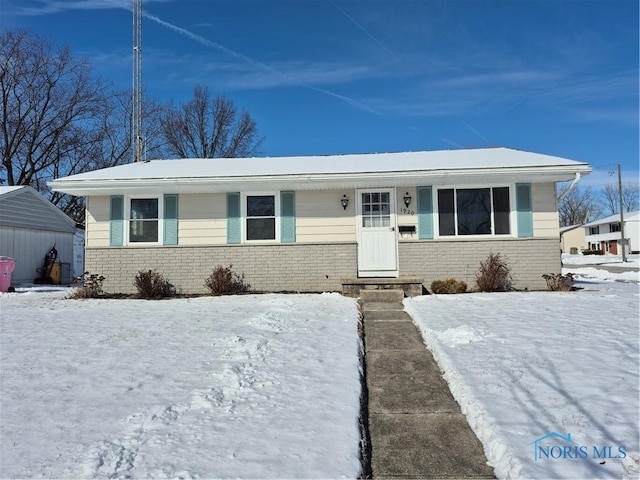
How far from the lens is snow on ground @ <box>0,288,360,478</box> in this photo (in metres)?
3.00

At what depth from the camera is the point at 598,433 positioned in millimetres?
3359

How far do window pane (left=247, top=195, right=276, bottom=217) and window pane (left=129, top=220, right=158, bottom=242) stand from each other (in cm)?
251

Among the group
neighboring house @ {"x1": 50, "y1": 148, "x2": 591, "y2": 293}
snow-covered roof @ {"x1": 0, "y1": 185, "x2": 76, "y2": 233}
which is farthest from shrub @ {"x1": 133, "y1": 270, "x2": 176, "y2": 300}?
snow-covered roof @ {"x1": 0, "y1": 185, "x2": 76, "y2": 233}

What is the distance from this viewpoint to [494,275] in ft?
32.9

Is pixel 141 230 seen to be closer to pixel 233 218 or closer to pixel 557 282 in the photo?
pixel 233 218

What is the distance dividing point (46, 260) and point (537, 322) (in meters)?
18.2

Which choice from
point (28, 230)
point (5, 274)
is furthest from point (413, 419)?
point (28, 230)

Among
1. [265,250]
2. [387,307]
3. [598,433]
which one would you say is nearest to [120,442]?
[598,433]

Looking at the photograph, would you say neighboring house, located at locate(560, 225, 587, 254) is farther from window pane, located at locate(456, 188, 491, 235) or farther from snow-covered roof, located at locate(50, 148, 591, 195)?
window pane, located at locate(456, 188, 491, 235)

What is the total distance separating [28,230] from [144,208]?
8.99m

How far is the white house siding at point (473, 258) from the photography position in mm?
10305

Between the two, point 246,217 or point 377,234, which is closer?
→ point 377,234

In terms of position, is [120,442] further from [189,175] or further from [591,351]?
[189,175]

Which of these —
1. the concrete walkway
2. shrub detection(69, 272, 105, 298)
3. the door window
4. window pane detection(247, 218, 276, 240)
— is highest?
the door window
